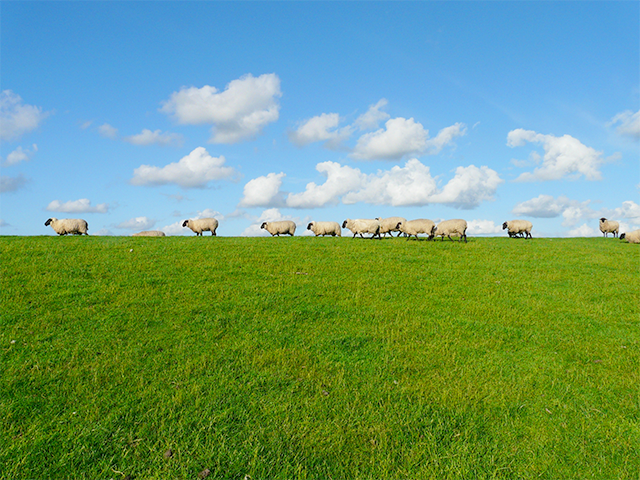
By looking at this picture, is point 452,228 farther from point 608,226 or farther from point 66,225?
point 66,225

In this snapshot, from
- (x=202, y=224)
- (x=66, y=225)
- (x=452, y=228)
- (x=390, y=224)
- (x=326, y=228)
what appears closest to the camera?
(x=452, y=228)

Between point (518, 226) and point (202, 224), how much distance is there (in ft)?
104

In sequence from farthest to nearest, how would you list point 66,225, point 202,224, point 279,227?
point 202,224 → point 279,227 → point 66,225

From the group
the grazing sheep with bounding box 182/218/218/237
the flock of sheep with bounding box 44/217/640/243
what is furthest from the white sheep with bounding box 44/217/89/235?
the grazing sheep with bounding box 182/218/218/237

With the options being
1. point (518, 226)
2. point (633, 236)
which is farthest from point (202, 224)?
point (633, 236)

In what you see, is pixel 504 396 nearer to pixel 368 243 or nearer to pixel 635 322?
pixel 635 322

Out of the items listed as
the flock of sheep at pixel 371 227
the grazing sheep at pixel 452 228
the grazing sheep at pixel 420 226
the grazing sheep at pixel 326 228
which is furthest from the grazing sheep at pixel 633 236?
the grazing sheep at pixel 326 228

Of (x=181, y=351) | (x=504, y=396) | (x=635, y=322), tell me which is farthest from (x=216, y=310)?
(x=635, y=322)

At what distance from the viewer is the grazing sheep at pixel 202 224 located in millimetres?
39188

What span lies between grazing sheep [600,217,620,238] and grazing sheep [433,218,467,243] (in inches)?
1031

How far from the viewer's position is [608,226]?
4356cm

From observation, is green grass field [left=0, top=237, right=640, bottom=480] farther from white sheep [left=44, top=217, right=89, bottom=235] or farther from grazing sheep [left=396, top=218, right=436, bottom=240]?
white sheep [left=44, top=217, right=89, bottom=235]

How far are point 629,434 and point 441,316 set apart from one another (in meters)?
5.50

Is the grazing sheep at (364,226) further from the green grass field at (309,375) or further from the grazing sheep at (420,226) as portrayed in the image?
the green grass field at (309,375)
